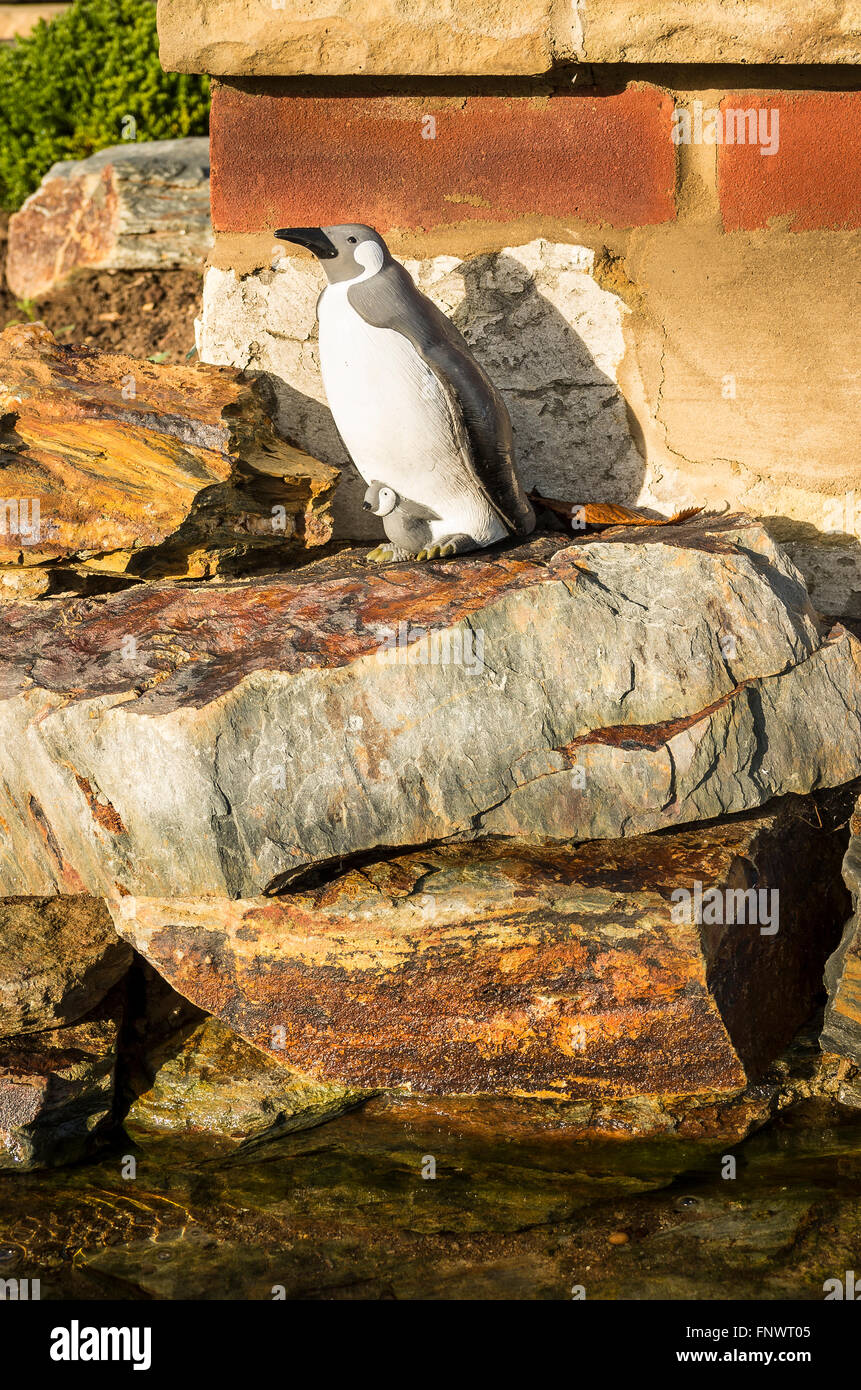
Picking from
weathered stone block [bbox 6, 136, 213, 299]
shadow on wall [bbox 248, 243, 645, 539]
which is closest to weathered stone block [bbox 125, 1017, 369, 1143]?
shadow on wall [bbox 248, 243, 645, 539]

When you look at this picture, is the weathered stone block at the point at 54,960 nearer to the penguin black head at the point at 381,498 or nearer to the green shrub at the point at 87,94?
the penguin black head at the point at 381,498

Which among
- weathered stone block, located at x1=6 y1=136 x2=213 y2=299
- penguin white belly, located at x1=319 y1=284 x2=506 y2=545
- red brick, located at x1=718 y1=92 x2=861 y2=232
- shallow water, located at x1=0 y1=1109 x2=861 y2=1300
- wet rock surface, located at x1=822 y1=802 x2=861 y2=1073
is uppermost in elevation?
weathered stone block, located at x1=6 y1=136 x2=213 y2=299

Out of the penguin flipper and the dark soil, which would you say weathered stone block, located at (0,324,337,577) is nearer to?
the penguin flipper

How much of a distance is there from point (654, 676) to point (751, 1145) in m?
0.96

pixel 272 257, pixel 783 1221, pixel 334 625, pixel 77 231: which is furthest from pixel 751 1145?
pixel 77 231

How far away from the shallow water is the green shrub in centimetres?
484

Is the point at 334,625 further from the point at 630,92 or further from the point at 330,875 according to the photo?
the point at 630,92

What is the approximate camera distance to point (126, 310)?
5375 mm

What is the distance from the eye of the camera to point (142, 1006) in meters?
2.94

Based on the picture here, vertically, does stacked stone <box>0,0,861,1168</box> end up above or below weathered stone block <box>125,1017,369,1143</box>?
above

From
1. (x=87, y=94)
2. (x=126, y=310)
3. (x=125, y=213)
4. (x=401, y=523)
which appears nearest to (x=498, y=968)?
(x=401, y=523)

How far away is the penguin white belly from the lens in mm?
2869

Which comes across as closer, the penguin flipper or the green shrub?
the penguin flipper

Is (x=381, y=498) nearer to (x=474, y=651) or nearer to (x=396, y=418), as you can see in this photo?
(x=396, y=418)
